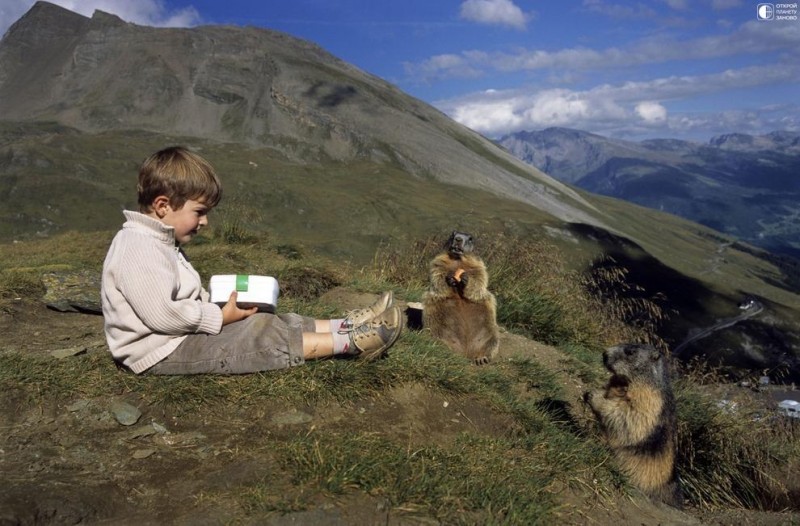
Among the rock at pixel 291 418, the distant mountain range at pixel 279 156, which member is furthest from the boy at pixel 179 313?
the distant mountain range at pixel 279 156

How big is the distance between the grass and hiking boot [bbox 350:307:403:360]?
0.15 meters

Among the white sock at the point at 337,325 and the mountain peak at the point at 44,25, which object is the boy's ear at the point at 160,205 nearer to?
the white sock at the point at 337,325

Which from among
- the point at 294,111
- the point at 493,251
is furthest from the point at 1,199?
the point at 493,251

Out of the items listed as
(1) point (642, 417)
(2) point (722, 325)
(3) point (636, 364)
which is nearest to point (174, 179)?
(3) point (636, 364)

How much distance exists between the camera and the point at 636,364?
20.0ft

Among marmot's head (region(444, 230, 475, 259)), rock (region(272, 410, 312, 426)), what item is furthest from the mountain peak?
rock (region(272, 410, 312, 426))

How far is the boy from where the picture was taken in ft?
15.4

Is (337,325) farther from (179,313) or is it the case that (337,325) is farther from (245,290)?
(179,313)

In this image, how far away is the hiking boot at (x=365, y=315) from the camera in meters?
5.50

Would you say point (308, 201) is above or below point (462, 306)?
above

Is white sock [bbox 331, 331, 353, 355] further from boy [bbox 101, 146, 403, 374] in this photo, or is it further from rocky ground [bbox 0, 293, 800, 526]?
rocky ground [bbox 0, 293, 800, 526]

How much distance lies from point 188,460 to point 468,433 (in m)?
2.20

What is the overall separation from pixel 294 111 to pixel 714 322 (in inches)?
4331

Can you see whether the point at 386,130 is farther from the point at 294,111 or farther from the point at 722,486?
the point at 722,486
